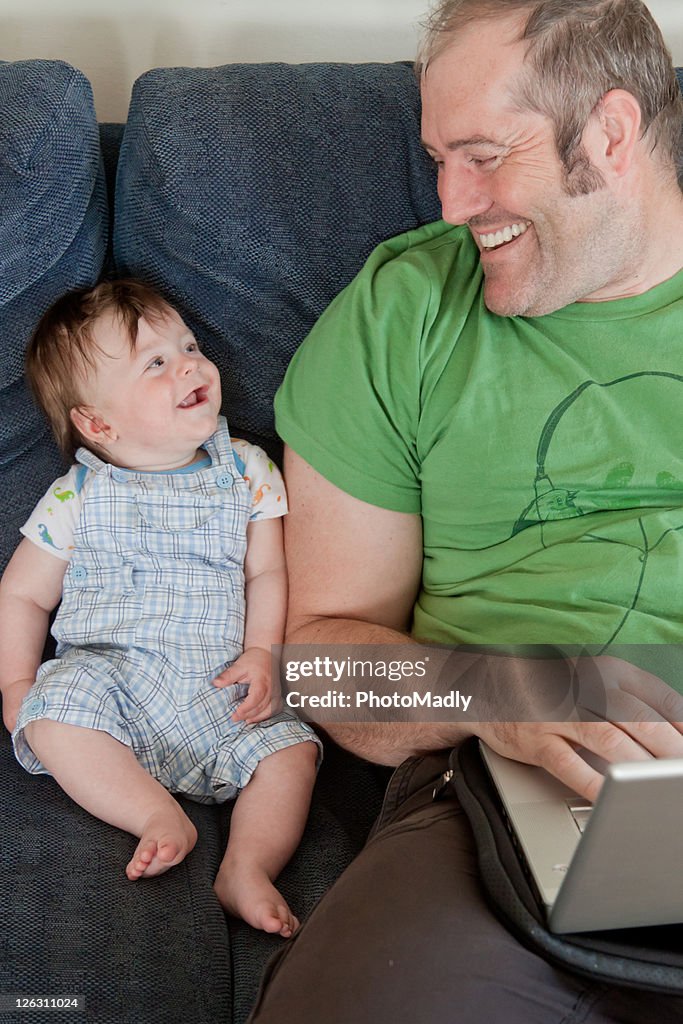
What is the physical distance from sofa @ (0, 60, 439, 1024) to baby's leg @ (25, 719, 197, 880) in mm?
28

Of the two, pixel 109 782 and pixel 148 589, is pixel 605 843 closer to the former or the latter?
pixel 109 782

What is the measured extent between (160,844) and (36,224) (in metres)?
0.83

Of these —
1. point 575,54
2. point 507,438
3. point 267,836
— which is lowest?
point 267,836

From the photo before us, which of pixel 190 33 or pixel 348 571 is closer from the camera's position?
pixel 348 571

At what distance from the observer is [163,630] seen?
142cm

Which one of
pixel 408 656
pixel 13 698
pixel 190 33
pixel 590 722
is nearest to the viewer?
pixel 590 722

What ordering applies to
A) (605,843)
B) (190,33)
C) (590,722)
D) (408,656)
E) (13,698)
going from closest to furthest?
(605,843)
(590,722)
(408,656)
(13,698)
(190,33)

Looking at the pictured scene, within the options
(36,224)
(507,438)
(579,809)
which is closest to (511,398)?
(507,438)

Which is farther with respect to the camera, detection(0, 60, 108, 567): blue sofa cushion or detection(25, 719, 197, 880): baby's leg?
detection(0, 60, 108, 567): blue sofa cushion

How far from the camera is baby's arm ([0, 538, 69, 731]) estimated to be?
56.4 inches

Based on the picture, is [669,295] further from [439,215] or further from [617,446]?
[439,215]

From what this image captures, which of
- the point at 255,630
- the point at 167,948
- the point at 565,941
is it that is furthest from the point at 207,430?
the point at 565,941

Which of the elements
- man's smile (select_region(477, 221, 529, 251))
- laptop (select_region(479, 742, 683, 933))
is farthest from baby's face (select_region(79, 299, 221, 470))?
laptop (select_region(479, 742, 683, 933))

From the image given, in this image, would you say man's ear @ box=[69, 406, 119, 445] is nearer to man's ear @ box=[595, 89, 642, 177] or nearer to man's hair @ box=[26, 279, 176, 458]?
man's hair @ box=[26, 279, 176, 458]
